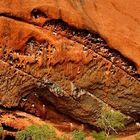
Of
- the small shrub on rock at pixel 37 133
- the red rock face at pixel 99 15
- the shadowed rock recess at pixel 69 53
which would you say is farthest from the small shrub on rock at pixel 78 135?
the red rock face at pixel 99 15

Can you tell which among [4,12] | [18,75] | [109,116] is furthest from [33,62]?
[109,116]

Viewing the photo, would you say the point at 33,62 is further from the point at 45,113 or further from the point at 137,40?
the point at 137,40

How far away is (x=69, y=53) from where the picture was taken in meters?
15.3

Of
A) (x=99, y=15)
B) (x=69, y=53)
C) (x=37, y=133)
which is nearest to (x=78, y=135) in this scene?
(x=37, y=133)

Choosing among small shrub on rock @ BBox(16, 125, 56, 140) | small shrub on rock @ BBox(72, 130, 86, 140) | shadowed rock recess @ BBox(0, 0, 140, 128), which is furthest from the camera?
small shrub on rock @ BBox(72, 130, 86, 140)

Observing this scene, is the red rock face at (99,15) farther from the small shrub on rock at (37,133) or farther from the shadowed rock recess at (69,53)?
the small shrub on rock at (37,133)

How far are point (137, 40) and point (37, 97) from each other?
132 inches

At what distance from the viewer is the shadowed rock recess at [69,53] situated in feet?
49.5

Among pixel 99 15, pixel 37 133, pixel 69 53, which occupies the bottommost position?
pixel 37 133

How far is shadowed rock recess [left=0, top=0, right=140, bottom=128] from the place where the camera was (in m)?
15.1

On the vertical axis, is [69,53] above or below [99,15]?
below

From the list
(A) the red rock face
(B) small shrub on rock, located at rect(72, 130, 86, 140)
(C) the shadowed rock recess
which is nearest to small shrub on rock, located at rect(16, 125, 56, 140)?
(B) small shrub on rock, located at rect(72, 130, 86, 140)

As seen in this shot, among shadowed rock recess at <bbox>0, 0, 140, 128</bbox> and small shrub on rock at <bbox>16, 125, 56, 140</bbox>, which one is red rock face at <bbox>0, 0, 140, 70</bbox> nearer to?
shadowed rock recess at <bbox>0, 0, 140, 128</bbox>

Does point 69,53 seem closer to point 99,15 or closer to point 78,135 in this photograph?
point 99,15
